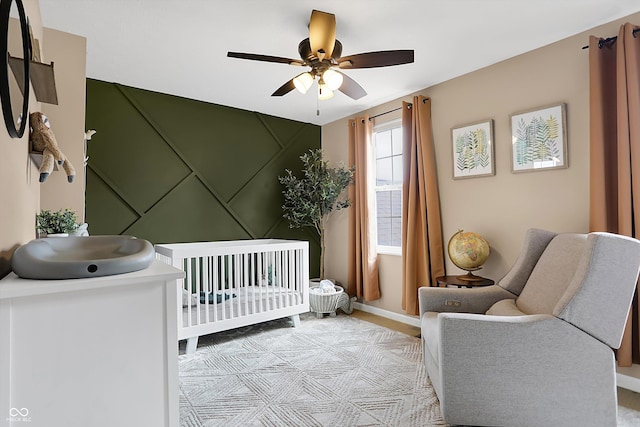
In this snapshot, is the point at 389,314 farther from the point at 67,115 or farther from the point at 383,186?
A: the point at 67,115

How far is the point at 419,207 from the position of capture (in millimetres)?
3295

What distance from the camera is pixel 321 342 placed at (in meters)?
2.98

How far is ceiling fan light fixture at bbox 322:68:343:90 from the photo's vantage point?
206cm

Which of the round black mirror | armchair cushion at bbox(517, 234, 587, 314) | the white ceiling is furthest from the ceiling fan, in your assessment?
armchair cushion at bbox(517, 234, 587, 314)

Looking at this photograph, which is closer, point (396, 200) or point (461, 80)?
point (461, 80)

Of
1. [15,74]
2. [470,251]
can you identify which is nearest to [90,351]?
[15,74]

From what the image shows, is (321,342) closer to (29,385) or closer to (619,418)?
(619,418)

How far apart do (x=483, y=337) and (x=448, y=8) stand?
6.16 ft

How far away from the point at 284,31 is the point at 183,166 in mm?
1863

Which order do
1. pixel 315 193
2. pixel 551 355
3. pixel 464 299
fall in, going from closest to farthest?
pixel 551 355
pixel 464 299
pixel 315 193

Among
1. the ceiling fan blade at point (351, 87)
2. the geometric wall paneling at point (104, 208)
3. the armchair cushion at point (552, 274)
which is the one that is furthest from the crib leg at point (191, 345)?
the armchair cushion at point (552, 274)

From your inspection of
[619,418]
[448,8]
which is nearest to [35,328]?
[448,8]

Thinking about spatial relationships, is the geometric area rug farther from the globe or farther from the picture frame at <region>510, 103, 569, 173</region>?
the picture frame at <region>510, 103, 569, 173</region>

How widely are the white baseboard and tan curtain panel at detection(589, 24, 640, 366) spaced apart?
1610mm
